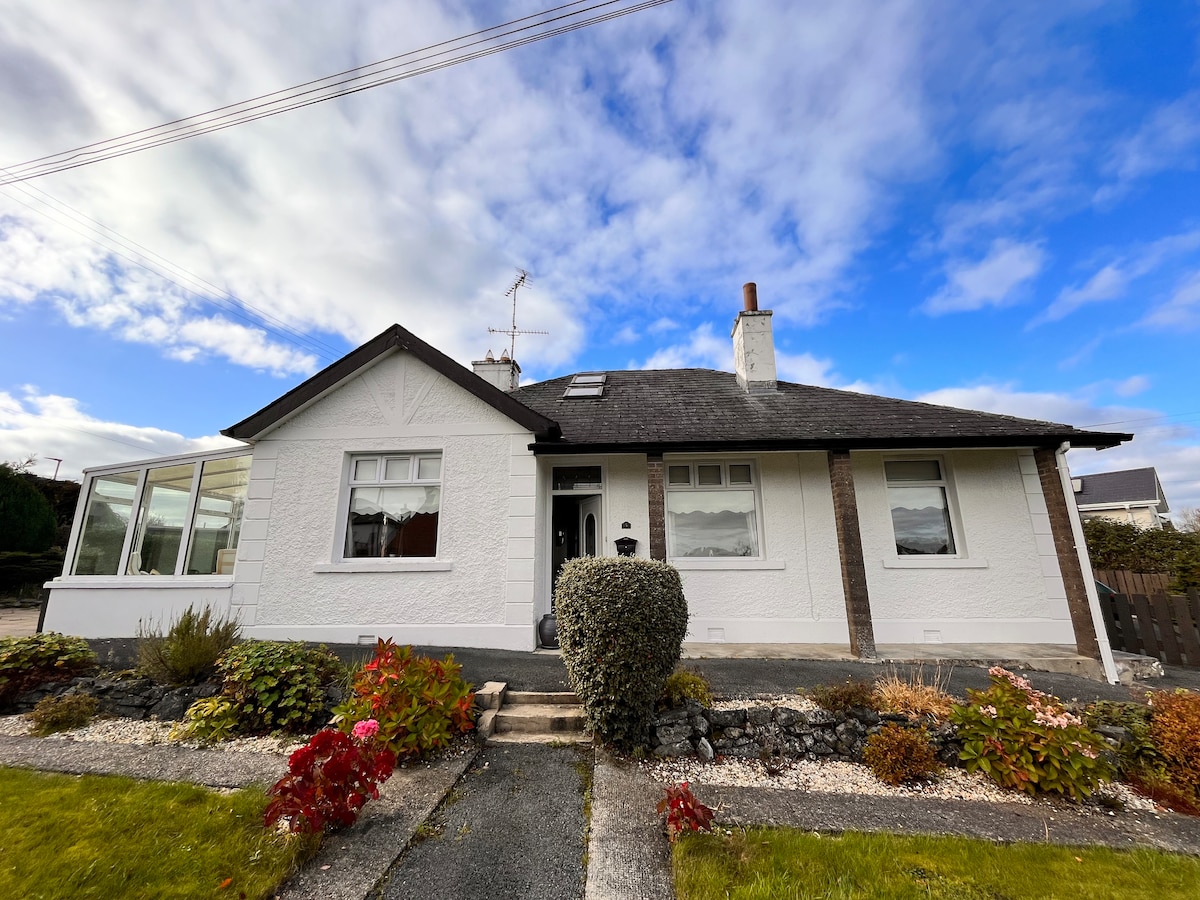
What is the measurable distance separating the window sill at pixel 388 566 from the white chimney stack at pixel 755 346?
304 inches

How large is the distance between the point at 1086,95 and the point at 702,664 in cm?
1208

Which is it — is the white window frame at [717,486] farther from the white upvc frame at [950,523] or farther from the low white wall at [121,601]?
the low white wall at [121,601]

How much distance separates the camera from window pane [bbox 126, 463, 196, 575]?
28.0 ft

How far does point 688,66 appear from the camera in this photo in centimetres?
768

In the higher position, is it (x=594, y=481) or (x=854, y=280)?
(x=854, y=280)

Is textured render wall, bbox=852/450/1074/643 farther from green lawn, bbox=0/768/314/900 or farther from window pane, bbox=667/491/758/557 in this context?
green lawn, bbox=0/768/314/900

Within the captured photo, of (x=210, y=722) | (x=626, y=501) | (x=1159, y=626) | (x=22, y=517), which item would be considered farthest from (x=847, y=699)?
(x=22, y=517)

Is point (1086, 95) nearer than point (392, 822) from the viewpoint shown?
No

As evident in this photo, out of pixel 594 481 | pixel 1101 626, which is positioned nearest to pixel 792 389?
pixel 594 481

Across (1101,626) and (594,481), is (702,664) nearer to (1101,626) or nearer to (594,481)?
(594,481)

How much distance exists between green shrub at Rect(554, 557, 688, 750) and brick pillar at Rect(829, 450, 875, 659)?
4134 mm

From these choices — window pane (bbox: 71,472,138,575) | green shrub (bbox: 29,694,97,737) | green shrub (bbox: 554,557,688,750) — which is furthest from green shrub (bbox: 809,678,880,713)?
window pane (bbox: 71,472,138,575)

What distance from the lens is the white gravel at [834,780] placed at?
151 inches

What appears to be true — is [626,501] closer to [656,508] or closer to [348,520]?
[656,508]
